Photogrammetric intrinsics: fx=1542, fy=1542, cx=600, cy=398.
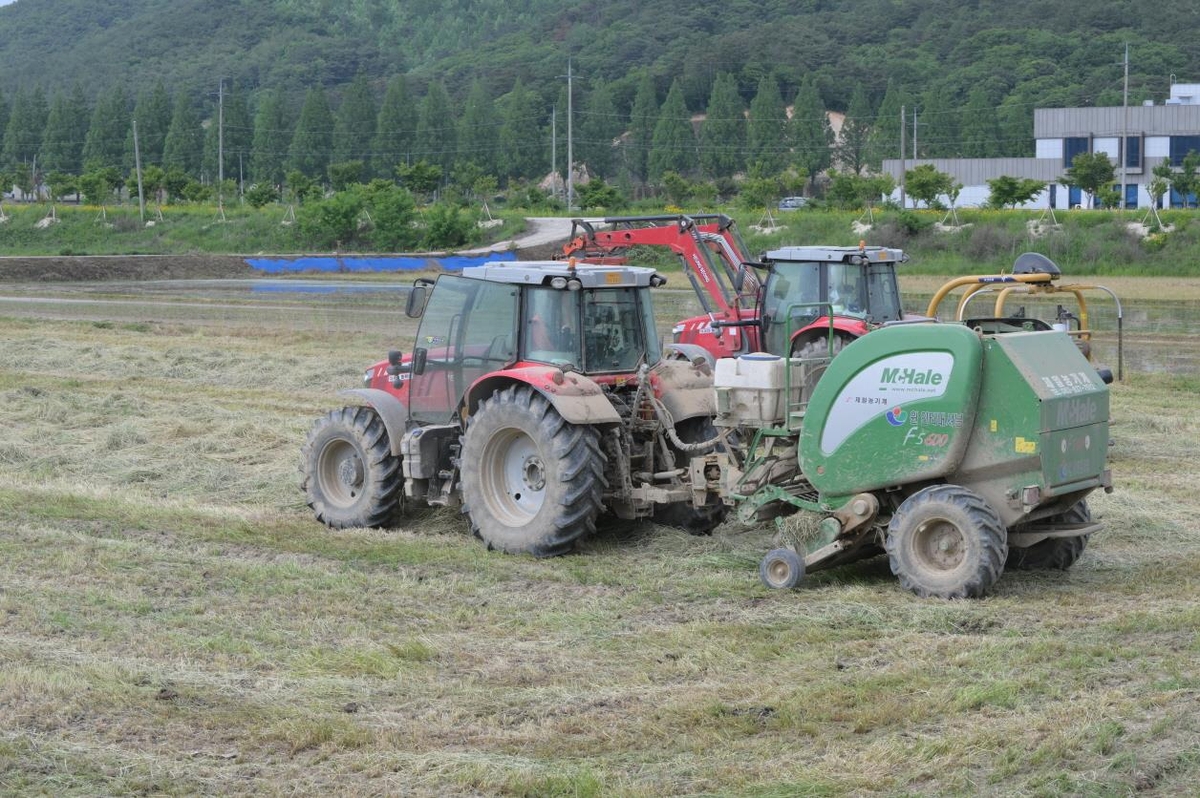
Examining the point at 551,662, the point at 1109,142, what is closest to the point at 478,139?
the point at 1109,142

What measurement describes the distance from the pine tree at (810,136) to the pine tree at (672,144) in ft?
21.7

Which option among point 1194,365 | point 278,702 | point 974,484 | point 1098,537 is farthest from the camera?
point 1194,365

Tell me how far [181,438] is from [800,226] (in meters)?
41.6

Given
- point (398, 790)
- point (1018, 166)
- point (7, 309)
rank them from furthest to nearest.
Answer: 1. point (1018, 166)
2. point (7, 309)
3. point (398, 790)

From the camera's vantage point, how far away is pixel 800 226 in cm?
5528

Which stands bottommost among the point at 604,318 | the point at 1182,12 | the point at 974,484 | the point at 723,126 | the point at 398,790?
the point at 398,790

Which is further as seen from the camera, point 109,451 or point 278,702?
point 109,451

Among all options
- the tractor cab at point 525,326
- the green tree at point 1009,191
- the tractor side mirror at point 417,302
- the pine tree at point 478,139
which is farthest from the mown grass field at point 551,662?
the pine tree at point 478,139

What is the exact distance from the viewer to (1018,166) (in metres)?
82.8

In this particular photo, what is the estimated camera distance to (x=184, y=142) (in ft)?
314

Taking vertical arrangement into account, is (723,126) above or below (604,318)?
above

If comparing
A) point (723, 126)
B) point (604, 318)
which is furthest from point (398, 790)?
point (723, 126)

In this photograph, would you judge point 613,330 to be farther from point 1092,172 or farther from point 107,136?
point 107,136

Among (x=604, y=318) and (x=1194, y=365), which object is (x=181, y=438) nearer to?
(x=604, y=318)
